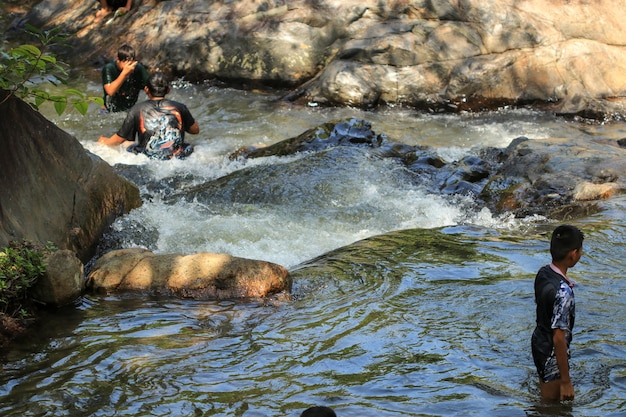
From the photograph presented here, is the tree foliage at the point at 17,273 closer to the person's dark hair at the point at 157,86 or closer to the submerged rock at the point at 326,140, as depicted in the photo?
the person's dark hair at the point at 157,86

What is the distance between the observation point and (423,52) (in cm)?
1482

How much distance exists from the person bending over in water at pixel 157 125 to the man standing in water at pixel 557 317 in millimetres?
7508

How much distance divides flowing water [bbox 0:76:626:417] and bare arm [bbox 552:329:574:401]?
11 centimetres

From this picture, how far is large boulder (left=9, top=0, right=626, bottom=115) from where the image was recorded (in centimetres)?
1447

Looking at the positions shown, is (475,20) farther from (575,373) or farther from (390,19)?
(575,373)

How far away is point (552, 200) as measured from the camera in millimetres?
9477

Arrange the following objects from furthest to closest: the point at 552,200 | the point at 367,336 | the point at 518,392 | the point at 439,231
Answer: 1. the point at 552,200
2. the point at 439,231
3. the point at 367,336
4. the point at 518,392

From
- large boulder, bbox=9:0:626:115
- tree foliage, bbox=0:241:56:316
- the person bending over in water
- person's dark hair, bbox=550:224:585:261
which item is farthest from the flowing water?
large boulder, bbox=9:0:626:115

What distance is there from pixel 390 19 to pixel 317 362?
36.3 feet

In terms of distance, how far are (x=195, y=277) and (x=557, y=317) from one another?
3188mm

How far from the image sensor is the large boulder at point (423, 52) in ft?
47.5

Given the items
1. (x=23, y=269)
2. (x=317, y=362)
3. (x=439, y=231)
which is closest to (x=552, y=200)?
(x=439, y=231)

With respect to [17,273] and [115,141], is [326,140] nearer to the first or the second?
[115,141]

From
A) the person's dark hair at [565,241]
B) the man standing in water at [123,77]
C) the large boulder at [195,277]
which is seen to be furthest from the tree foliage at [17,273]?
the man standing in water at [123,77]
